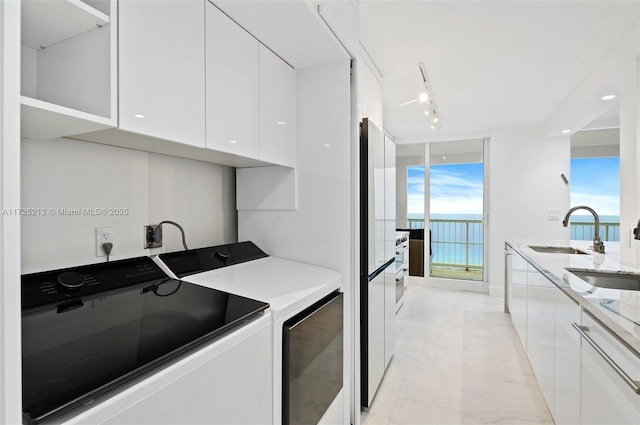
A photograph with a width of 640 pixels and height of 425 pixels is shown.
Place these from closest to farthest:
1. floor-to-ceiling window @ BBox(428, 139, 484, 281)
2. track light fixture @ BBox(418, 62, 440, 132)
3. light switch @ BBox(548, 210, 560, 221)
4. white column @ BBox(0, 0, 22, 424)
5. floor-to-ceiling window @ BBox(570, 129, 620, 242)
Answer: white column @ BBox(0, 0, 22, 424) < track light fixture @ BBox(418, 62, 440, 132) < light switch @ BBox(548, 210, 560, 221) < floor-to-ceiling window @ BBox(428, 139, 484, 281) < floor-to-ceiling window @ BBox(570, 129, 620, 242)

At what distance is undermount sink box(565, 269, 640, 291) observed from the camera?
1804 mm

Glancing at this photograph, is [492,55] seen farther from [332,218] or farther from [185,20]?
[185,20]

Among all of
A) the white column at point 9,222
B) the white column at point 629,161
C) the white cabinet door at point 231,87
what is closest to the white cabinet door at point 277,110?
the white cabinet door at point 231,87

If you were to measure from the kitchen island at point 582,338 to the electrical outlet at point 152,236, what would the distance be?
68.1 inches

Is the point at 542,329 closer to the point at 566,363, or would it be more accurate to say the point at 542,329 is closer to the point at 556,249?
the point at 566,363

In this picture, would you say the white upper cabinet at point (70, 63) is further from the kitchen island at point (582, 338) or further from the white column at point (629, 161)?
the white column at point (629, 161)

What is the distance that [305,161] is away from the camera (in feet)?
5.92

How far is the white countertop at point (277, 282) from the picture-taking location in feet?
3.96

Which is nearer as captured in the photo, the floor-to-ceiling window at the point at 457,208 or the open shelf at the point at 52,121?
the open shelf at the point at 52,121

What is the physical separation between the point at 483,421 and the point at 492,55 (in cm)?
250

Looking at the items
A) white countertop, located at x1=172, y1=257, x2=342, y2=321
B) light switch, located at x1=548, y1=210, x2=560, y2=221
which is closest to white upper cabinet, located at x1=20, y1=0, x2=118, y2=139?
white countertop, located at x1=172, y1=257, x2=342, y2=321

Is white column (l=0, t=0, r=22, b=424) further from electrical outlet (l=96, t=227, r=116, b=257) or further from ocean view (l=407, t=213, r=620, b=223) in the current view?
ocean view (l=407, t=213, r=620, b=223)

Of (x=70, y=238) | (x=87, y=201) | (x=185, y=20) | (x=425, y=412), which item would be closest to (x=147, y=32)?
(x=185, y=20)

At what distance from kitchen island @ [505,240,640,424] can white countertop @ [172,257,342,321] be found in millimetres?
1034
